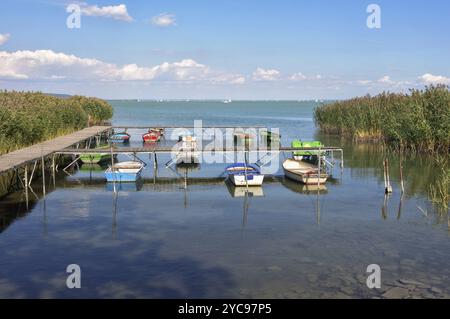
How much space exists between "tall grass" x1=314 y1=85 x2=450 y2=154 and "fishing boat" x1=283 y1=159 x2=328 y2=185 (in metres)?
13.8

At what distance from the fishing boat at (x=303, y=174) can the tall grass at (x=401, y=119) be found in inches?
542

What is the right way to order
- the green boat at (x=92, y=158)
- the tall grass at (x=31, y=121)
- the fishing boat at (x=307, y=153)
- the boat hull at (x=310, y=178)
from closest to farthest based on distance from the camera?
the boat hull at (x=310, y=178) < the tall grass at (x=31, y=121) < the fishing boat at (x=307, y=153) < the green boat at (x=92, y=158)

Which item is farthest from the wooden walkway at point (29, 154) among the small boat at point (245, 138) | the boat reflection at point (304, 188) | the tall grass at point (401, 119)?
the tall grass at point (401, 119)

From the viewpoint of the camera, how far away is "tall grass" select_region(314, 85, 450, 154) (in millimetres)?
44000

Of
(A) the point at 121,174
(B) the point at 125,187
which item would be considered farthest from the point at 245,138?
(B) the point at 125,187

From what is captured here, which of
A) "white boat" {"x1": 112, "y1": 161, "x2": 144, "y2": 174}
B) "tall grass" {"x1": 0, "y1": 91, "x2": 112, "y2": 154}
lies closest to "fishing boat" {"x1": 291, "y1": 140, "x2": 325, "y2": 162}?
"white boat" {"x1": 112, "y1": 161, "x2": 144, "y2": 174}

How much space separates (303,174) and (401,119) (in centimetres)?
2051

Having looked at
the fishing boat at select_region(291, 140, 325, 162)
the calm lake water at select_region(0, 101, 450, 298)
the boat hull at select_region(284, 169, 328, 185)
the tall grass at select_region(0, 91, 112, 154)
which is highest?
the tall grass at select_region(0, 91, 112, 154)

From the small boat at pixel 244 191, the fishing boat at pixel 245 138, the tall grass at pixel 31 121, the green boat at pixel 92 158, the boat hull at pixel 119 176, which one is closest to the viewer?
the small boat at pixel 244 191

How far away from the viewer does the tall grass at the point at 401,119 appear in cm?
4400

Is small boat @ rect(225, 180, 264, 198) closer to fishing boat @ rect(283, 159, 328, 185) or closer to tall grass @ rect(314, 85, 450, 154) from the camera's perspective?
fishing boat @ rect(283, 159, 328, 185)

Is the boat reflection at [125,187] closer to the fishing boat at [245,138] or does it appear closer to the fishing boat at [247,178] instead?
the fishing boat at [247,178]

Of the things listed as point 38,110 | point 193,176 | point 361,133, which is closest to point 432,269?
point 193,176
